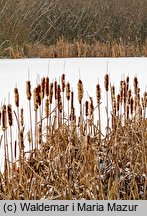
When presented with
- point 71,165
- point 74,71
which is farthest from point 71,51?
point 71,165

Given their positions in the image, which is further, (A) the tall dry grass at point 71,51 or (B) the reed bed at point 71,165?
(A) the tall dry grass at point 71,51

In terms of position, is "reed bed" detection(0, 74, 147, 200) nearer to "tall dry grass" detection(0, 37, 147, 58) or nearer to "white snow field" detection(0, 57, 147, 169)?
"white snow field" detection(0, 57, 147, 169)

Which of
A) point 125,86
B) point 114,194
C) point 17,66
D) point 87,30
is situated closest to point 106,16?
point 87,30

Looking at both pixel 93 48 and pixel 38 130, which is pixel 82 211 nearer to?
pixel 38 130

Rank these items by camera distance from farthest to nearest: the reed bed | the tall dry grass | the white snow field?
the tall dry grass
the white snow field
the reed bed

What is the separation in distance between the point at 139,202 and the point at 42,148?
33.9 inches

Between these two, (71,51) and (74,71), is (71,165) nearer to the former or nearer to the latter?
(74,71)

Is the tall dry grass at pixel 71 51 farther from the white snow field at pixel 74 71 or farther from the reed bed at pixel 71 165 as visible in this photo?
the reed bed at pixel 71 165

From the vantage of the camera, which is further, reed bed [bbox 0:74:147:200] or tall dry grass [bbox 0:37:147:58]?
Answer: tall dry grass [bbox 0:37:147:58]

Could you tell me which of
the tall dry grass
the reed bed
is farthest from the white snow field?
the reed bed

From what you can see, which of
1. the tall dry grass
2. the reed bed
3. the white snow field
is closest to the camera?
the reed bed

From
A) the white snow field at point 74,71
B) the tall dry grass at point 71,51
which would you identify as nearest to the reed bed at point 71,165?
the white snow field at point 74,71

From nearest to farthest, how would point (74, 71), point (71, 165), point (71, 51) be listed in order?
point (71, 165), point (74, 71), point (71, 51)

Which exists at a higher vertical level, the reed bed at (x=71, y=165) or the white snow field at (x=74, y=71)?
the white snow field at (x=74, y=71)
